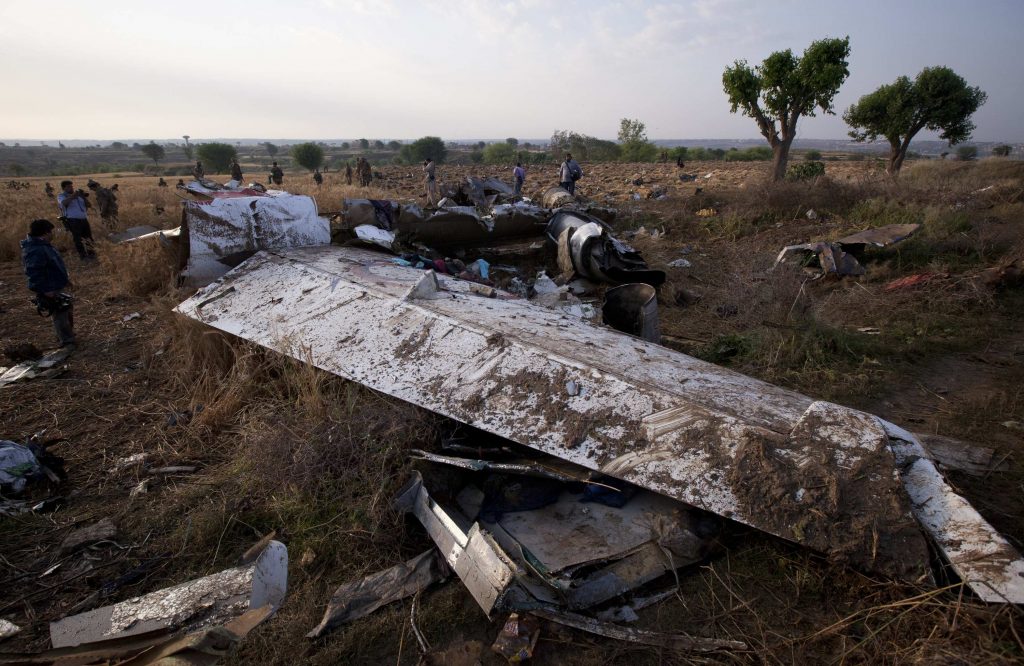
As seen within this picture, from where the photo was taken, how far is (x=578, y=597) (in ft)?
7.22

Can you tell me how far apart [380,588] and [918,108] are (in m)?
23.1

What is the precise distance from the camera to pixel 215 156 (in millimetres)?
48531

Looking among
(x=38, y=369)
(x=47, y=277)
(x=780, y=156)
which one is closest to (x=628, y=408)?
(x=38, y=369)

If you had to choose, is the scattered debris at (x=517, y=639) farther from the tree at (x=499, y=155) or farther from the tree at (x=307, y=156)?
the tree at (x=307, y=156)

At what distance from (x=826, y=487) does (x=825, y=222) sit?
9.68 metres

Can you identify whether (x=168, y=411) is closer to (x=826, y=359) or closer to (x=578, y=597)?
(x=578, y=597)

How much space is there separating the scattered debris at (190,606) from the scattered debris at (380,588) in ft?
0.86

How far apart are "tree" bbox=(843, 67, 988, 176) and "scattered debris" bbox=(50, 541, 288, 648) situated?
68.8ft

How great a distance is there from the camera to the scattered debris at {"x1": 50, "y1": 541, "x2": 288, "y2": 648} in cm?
214

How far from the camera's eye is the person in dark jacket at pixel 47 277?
509 cm

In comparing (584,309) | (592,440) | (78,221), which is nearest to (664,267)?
(584,309)

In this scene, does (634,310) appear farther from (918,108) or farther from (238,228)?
(918,108)

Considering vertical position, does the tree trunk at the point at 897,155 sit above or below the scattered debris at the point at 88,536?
above

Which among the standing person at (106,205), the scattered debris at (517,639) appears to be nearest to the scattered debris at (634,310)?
the scattered debris at (517,639)
